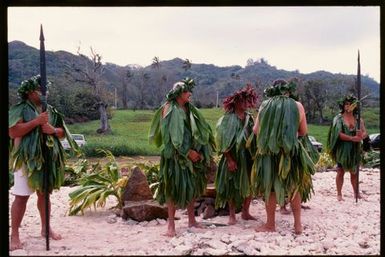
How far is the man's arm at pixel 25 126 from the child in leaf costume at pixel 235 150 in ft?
6.50

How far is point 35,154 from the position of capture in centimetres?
446

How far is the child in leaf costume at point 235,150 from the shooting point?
5273 millimetres

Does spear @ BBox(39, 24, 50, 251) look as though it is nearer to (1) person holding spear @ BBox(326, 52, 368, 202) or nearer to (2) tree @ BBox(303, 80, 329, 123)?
(1) person holding spear @ BBox(326, 52, 368, 202)

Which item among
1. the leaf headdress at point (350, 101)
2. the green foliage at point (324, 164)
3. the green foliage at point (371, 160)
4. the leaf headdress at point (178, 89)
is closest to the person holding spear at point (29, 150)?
the leaf headdress at point (178, 89)

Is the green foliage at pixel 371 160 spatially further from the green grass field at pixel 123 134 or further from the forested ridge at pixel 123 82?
the green grass field at pixel 123 134

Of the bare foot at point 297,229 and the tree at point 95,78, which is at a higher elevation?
the tree at point 95,78

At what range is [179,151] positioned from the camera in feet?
15.9

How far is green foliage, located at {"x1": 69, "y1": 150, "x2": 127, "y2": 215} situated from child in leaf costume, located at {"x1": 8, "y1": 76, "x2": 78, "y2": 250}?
44.8 inches

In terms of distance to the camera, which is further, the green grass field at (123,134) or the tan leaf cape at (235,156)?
the green grass field at (123,134)

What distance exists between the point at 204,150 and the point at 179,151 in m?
0.42

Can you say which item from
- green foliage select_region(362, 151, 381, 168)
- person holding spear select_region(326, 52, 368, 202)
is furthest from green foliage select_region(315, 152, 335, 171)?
person holding spear select_region(326, 52, 368, 202)

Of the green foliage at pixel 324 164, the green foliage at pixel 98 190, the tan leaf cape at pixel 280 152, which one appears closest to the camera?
the tan leaf cape at pixel 280 152

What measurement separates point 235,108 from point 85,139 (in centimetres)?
341

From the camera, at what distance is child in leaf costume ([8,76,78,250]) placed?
14.3ft
